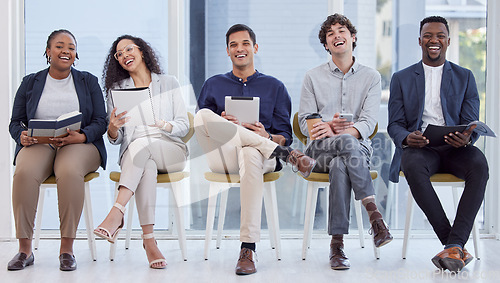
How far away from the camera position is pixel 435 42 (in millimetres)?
3219

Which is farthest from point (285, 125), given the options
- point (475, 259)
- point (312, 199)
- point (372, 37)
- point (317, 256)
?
point (475, 259)

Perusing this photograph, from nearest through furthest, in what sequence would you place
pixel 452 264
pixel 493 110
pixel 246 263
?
1. pixel 452 264
2. pixel 246 263
3. pixel 493 110

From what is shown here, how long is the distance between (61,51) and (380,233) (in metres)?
2.09

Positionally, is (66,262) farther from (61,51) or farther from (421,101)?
(421,101)

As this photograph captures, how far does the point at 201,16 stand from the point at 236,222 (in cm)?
147

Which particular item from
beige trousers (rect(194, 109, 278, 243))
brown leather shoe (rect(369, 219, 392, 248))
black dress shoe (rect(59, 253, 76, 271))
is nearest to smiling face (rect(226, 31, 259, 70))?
beige trousers (rect(194, 109, 278, 243))

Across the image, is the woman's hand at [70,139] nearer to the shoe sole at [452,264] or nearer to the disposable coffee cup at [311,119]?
the disposable coffee cup at [311,119]

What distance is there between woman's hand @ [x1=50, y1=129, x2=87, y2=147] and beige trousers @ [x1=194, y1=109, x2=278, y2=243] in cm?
66

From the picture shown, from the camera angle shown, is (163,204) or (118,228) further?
(163,204)

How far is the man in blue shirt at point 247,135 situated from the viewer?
9.18 feet

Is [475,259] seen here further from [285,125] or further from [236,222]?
[236,222]

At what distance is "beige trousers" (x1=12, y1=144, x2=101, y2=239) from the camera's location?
2.84 metres

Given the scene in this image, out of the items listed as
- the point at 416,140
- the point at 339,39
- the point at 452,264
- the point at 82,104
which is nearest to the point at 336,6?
the point at 339,39

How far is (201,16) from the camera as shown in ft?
12.4
